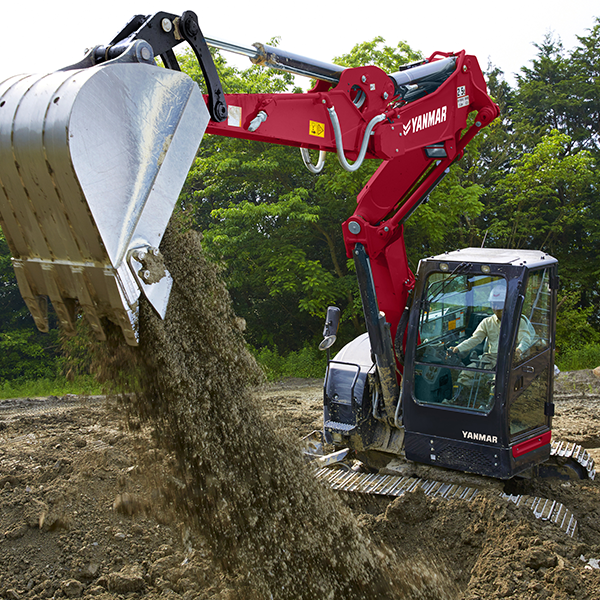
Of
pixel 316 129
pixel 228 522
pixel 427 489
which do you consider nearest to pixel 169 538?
pixel 228 522

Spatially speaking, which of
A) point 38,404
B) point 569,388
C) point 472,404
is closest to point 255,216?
point 38,404

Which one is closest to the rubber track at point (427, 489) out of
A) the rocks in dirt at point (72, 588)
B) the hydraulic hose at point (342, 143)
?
the rocks in dirt at point (72, 588)

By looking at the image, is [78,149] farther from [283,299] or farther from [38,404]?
[283,299]

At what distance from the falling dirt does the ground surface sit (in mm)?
10

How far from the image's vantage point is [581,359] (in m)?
12.0

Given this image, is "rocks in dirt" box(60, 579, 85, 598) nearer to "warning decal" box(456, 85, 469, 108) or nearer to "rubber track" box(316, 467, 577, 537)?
"rubber track" box(316, 467, 577, 537)

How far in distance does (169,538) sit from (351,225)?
265 cm

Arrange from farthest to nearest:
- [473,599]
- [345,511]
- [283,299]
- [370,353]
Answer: [283,299] → [370,353] → [345,511] → [473,599]

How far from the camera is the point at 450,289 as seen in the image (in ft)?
13.8

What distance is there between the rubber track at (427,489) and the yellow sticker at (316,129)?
226 centimetres

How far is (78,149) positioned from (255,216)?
35.1 feet

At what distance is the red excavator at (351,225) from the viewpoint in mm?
2197

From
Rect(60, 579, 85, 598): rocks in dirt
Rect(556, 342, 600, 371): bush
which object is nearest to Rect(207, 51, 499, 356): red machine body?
Rect(60, 579, 85, 598): rocks in dirt

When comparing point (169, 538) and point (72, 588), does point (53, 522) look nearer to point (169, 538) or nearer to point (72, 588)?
point (72, 588)
